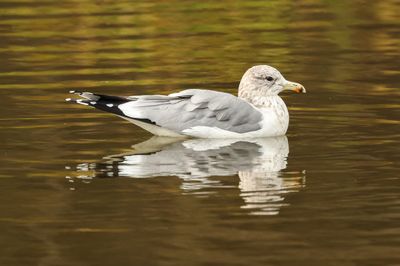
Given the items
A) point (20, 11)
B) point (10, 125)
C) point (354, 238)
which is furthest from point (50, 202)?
point (20, 11)

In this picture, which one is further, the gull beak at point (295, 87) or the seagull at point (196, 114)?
the gull beak at point (295, 87)

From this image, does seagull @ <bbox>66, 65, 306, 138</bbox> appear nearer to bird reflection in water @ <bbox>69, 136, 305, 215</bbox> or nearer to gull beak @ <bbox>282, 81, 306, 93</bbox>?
bird reflection in water @ <bbox>69, 136, 305, 215</bbox>

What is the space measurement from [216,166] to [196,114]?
1529mm

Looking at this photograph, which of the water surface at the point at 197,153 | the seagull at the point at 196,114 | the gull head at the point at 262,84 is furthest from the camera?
the gull head at the point at 262,84

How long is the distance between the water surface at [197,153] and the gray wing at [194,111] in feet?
0.76

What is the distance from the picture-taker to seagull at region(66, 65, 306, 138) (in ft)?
43.6

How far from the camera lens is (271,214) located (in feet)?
32.7

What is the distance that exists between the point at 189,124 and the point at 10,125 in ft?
5.74

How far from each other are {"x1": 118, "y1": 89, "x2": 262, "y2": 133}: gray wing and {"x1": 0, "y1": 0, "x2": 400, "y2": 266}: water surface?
0.23 m

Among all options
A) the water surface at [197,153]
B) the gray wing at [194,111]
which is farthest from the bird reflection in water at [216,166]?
the gray wing at [194,111]

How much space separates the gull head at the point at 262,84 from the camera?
552 inches

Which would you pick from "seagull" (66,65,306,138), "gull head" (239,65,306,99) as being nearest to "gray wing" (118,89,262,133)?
"seagull" (66,65,306,138)

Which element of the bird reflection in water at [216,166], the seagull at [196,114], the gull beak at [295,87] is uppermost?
the gull beak at [295,87]

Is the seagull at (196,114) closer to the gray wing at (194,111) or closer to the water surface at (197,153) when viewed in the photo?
the gray wing at (194,111)
